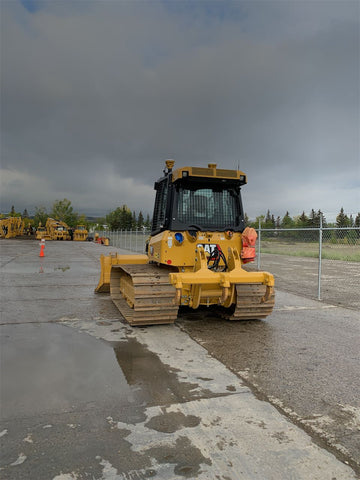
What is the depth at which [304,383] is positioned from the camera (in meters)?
4.09

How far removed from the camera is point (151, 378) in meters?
4.14

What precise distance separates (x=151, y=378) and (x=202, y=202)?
12.3ft

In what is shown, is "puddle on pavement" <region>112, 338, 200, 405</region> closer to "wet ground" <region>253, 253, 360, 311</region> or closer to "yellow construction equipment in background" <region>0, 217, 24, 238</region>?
"wet ground" <region>253, 253, 360, 311</region>

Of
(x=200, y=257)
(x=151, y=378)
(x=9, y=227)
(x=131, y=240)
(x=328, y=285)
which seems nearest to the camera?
(x=151, y=378)

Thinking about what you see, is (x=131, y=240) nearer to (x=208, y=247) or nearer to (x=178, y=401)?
(x=208, y=247)

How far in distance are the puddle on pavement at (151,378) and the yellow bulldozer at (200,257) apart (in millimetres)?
1009

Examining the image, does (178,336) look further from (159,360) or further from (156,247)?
(156,247)

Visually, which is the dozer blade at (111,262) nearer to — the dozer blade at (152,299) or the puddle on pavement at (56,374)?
the dozer blade at (152,299)

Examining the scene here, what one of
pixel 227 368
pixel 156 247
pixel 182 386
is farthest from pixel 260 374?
pixel 156 247

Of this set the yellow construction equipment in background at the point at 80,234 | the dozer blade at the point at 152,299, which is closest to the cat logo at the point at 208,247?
the dozer blade at the point at 152,299

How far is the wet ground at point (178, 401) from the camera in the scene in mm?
2648

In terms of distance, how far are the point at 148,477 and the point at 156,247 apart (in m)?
4.93

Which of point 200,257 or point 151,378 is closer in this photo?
point 151,378

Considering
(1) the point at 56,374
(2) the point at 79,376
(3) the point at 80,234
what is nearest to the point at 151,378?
(2) the point at 79,376
